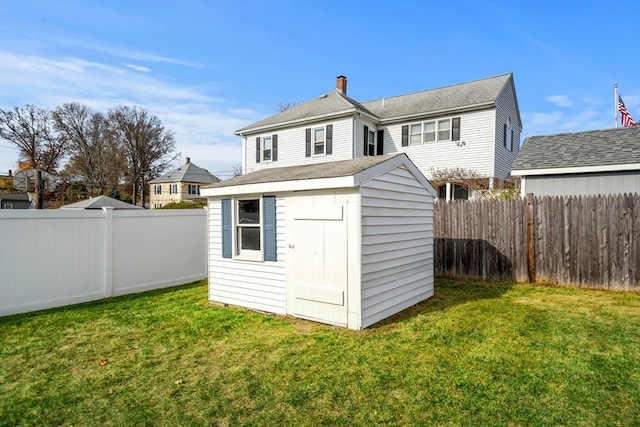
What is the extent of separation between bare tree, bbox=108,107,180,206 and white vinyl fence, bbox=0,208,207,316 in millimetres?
34199

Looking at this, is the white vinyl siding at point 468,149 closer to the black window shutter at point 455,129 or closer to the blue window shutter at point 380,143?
the black window shutter at point 455,129

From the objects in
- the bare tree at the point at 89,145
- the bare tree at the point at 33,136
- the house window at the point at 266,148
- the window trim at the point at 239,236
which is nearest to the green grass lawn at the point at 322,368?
the window trim at the point at 239,236

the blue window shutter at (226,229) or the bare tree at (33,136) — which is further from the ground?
the bare tree at (33,136)

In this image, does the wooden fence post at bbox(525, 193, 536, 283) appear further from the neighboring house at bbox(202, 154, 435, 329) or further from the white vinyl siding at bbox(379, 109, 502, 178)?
the white vinyl siding at bbox(379, 109, 502, 178)

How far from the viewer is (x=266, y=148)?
19203mm

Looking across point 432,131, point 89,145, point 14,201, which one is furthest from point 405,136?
point 89,145

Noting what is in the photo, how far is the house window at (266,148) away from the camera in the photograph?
62.5 ft

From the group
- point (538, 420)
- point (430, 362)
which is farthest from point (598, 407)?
point (430, 362)

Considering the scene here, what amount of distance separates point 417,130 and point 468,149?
2610mm

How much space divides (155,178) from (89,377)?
45.9m

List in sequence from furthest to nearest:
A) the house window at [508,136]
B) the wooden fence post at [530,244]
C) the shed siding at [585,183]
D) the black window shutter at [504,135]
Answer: the house window at [508,136], the black window shutter at [504,135], the shed siding at [585,183], the wooden fence post at [530,244]

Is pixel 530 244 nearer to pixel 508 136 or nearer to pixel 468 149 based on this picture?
pixel 468 149

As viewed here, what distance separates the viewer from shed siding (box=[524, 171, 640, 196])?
341 inches

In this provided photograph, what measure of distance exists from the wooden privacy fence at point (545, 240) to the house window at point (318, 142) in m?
8.90
